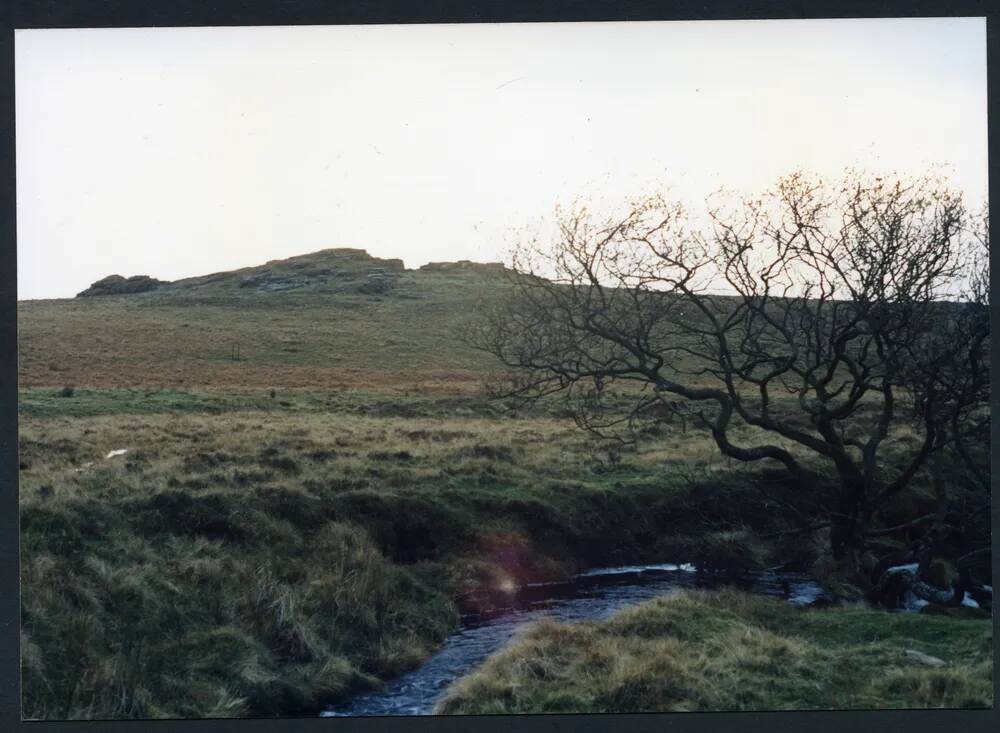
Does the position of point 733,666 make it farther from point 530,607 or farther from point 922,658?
point 530,607

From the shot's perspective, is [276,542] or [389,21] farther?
[276,542]

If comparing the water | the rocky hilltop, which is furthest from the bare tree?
the rocky hilltop

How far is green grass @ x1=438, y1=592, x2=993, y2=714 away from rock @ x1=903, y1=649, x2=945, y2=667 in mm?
67

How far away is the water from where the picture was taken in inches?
441

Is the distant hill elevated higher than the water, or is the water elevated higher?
the distant hill

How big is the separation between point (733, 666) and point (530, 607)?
11.7ft

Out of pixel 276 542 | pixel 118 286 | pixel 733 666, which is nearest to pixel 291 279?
pixel 118 286

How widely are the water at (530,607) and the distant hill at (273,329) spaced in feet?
25.9

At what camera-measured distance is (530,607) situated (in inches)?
539

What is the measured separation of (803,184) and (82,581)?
1113 centimetres

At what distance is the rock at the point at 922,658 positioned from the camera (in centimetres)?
1090

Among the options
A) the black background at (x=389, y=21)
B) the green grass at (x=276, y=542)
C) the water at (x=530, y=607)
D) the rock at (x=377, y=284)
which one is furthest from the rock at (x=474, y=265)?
the rock at (x=377, y=284)

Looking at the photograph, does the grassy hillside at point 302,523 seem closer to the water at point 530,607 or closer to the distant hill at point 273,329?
the water at point 530,607

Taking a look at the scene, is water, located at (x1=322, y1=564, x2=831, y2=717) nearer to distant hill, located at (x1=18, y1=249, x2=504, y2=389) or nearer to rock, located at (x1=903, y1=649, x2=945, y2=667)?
rock, located at (x1=903, y1=649, x2=945, y2=667)
